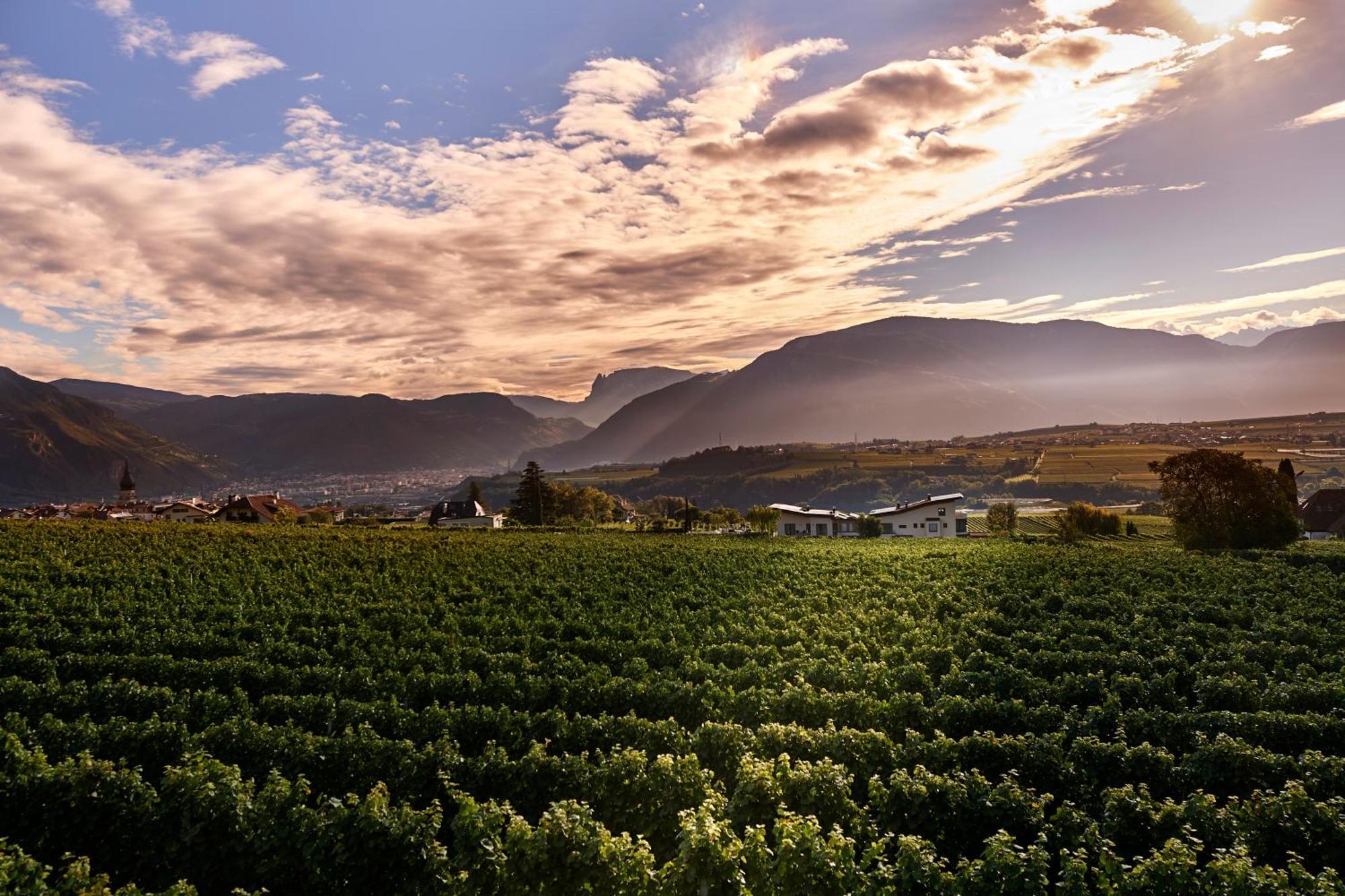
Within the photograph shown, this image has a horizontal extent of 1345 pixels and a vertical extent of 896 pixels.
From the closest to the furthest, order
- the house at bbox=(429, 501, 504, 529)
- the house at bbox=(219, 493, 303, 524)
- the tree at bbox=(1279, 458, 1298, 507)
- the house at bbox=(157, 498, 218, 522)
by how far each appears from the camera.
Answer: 1. the tree at bbox=(1279, 458, 1298, 507)
2. the house at bbox=(219, 493, 303, 524)
3. the house at bbox=(429, 501, 504, 529)
4. the house at bbox=(157, 498, 218, 522)

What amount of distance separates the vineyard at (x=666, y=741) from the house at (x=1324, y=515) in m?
81.6

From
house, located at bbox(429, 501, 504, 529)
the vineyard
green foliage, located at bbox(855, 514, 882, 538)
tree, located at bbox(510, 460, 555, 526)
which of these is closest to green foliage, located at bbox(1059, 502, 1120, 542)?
green foliage, located at bbox(855, 514, 882, 538)

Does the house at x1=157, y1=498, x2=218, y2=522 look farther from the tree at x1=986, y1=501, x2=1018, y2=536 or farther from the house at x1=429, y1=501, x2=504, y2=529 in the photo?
the tree at x1=986, y1=501, x2=1018, y2=536

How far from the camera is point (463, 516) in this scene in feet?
403

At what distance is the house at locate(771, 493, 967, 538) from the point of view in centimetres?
10462

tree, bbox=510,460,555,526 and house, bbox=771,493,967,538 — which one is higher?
tree, bbox=510,460,555,526

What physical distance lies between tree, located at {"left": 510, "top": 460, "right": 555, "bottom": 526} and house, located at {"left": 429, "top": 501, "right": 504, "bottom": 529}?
4929 mm

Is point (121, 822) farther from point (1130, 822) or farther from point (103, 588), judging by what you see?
point (103, 588)

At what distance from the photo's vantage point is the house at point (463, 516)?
118 m

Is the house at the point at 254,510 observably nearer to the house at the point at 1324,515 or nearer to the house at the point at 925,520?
the house at the point at 925,520

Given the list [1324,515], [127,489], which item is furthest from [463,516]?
[1324,515]

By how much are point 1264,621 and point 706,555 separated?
3479cm

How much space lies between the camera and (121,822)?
1223 cm

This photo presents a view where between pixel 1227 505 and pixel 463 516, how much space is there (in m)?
110
